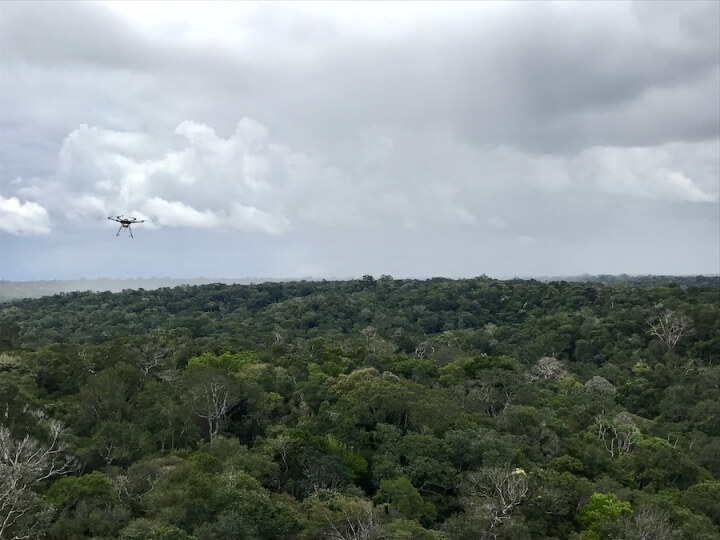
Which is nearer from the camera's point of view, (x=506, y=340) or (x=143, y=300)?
(x=506, y=340)

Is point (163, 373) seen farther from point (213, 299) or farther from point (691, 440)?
point (213, 299)

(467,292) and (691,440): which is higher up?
(467,292)

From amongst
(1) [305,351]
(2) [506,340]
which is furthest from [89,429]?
(2) [506,340]

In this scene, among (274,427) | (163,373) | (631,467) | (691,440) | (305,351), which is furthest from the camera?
(305,351)

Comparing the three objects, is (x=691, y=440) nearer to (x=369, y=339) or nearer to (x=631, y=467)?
(x=631, y=467)

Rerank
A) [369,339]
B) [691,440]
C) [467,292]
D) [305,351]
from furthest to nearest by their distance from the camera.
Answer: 1. [467,292]
2. [369,339]
3. [305,351]
4. [691,440]

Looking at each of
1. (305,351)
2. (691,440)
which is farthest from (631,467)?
(305,351)

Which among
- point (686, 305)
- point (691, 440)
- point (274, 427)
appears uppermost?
point (686, 305)
